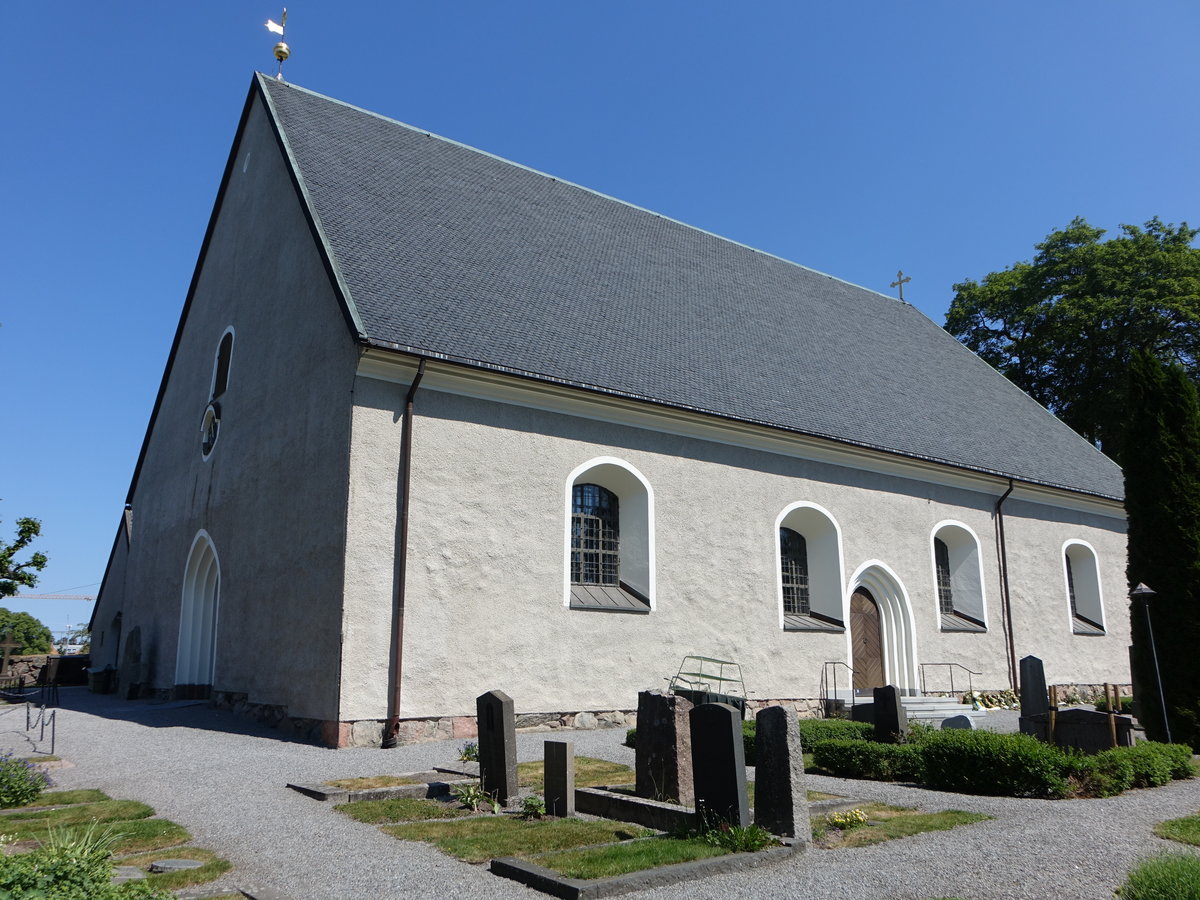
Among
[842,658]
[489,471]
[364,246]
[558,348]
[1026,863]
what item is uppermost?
[364,246]

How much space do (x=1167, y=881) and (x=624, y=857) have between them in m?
3.21

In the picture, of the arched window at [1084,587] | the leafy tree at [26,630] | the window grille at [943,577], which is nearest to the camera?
the window grille at [943,577]

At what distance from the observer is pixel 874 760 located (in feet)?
33.9

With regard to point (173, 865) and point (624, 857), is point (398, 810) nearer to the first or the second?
point (173, 865)

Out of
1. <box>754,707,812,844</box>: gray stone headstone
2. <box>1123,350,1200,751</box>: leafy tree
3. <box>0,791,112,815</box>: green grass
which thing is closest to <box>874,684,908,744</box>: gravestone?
<box>1123,350,1200,751</box>: leafy tree

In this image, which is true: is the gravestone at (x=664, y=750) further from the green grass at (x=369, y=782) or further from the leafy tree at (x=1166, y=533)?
the leafy tree at (x=1166, y=533)

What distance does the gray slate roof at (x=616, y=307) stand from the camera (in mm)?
15055

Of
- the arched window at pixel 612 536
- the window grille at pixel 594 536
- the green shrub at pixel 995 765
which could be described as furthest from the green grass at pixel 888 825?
the window grille at pixel 594 536

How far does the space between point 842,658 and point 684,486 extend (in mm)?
4972

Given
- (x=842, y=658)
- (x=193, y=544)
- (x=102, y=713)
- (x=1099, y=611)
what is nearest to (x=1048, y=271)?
(x=1099, y=611)

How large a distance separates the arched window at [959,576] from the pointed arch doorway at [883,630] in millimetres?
1700

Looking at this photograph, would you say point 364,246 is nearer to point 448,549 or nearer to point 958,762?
point 448,549

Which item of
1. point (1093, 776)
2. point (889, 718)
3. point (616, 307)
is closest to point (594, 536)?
point (616, 307)

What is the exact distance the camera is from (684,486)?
16156mm
